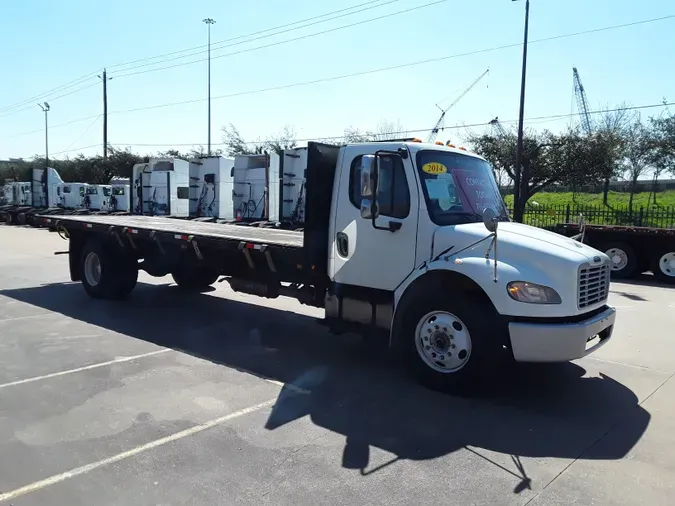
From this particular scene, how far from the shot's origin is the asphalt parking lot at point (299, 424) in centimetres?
385

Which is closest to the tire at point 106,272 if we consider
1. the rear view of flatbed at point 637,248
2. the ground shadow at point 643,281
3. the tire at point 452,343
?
the tire at point 452,343

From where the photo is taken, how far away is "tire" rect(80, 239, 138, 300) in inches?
398

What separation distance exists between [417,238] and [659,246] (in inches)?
463

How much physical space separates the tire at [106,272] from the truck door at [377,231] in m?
5.09

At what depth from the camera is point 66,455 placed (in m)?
4.24

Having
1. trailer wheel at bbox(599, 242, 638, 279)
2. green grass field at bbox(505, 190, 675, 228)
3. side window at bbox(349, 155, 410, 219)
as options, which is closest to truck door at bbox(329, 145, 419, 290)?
side window at bbox(349, 155, 410, 219)

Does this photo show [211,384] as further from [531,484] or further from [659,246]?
[659,246]

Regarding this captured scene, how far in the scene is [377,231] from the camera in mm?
6203

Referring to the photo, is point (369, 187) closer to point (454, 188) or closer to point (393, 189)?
point (393, 189)

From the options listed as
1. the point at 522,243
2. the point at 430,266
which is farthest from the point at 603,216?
the point at 430,266

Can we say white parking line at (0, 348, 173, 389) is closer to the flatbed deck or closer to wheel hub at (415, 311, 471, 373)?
the flatbed deck

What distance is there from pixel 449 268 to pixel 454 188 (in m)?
1.13

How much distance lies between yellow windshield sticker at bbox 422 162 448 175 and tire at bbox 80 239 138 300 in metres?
6.27

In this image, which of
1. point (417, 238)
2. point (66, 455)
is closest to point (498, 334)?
point (417, 238)
